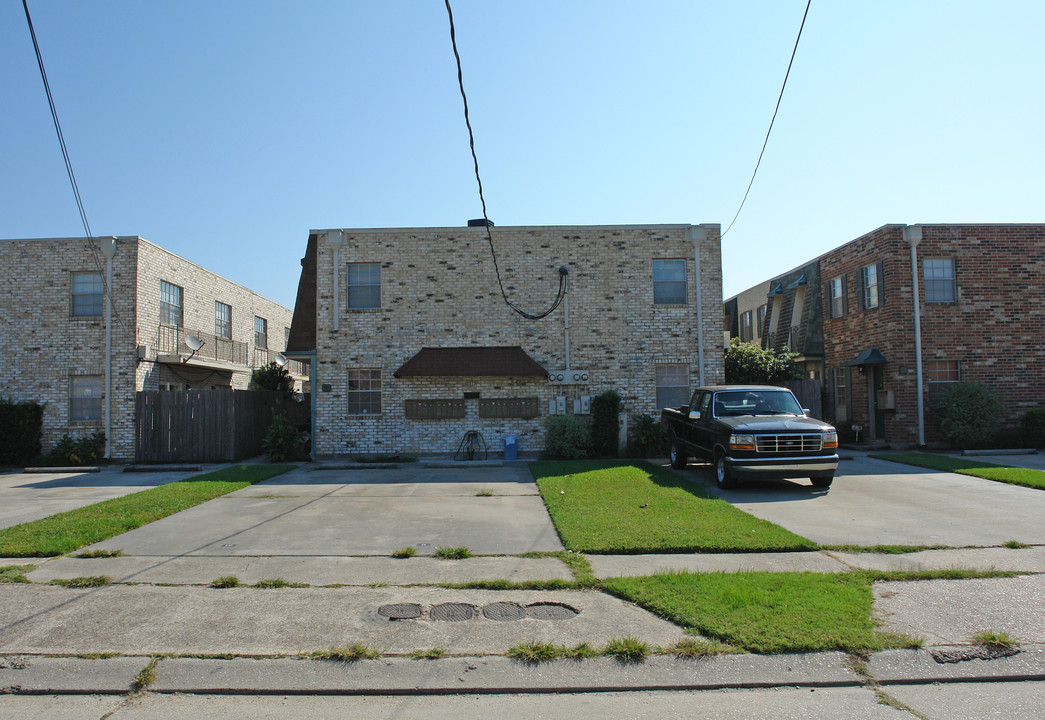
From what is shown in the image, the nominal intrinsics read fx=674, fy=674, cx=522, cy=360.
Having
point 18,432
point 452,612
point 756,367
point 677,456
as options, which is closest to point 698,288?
point 756,367

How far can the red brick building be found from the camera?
61.1 feet

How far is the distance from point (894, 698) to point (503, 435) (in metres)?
13.9

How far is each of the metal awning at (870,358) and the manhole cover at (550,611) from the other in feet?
53.7

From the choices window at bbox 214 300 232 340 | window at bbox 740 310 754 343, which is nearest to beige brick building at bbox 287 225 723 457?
window at bbox 214 300 232 340

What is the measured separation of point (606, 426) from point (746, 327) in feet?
55.7

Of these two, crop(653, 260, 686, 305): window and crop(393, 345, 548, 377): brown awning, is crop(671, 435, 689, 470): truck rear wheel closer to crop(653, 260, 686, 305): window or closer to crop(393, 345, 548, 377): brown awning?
A: crop(393, 345, 548, 377): brown awning

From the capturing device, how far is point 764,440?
11117 millimetres

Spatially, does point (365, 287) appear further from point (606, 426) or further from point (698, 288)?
point (698, 288)

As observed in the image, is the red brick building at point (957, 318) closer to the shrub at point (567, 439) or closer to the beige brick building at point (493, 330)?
the beige brick building at point (493, 330)

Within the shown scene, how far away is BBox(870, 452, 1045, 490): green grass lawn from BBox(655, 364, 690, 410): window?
15.8 ft

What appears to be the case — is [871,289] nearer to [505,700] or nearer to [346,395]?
[346,395]

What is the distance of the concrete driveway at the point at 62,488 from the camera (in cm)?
1077

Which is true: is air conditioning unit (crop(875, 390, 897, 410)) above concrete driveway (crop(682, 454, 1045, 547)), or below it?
above

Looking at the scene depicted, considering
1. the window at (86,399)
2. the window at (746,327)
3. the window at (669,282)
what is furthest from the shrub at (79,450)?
the window at (746,327)
